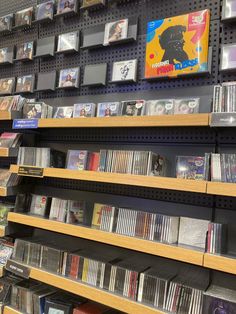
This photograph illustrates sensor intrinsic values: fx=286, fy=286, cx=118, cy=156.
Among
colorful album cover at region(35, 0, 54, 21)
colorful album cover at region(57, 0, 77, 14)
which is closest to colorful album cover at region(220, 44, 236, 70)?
colorful album cover at region(57, 0, 77, 14)

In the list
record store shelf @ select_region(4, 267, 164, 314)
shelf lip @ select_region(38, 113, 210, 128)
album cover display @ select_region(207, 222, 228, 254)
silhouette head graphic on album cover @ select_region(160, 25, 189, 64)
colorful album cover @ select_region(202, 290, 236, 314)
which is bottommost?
record store shelf @ select_region(4, 267, 164, 314)

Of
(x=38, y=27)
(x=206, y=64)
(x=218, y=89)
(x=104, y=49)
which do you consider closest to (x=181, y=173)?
(x=218, y=89)

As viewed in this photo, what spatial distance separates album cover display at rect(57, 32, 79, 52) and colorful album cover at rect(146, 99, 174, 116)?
78 centimetres

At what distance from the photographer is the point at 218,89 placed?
133cm

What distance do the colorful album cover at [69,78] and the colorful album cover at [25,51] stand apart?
1.30ft

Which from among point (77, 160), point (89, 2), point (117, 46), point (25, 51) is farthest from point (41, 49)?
point (77, 160)

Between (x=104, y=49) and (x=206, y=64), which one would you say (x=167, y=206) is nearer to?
(x=206, y=64)

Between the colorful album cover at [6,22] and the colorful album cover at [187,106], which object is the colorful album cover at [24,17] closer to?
the colorful album cover at [6,22]

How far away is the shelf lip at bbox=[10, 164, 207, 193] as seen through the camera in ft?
4.30

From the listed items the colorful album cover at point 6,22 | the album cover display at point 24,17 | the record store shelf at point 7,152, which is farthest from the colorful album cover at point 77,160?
the colorful album cover at point 6,22

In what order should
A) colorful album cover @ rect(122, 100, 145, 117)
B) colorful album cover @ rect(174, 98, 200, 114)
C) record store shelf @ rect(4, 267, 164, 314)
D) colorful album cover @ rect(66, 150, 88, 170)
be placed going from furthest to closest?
colorful album cover @ rect(66, 150, 88, 170) < colorful album cover @ rect(122, 100, 145, 117) < colorful album cover @ rect(174, 98, 200, 114) < record store shelf @ rect(4, 267, 164, 314)

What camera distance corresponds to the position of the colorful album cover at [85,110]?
73.9 inches

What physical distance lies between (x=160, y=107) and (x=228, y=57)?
42 cm

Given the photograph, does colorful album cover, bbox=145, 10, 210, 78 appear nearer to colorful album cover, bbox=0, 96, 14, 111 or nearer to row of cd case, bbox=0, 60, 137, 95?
row of cd case, bbox=0, 60, 137, 95
